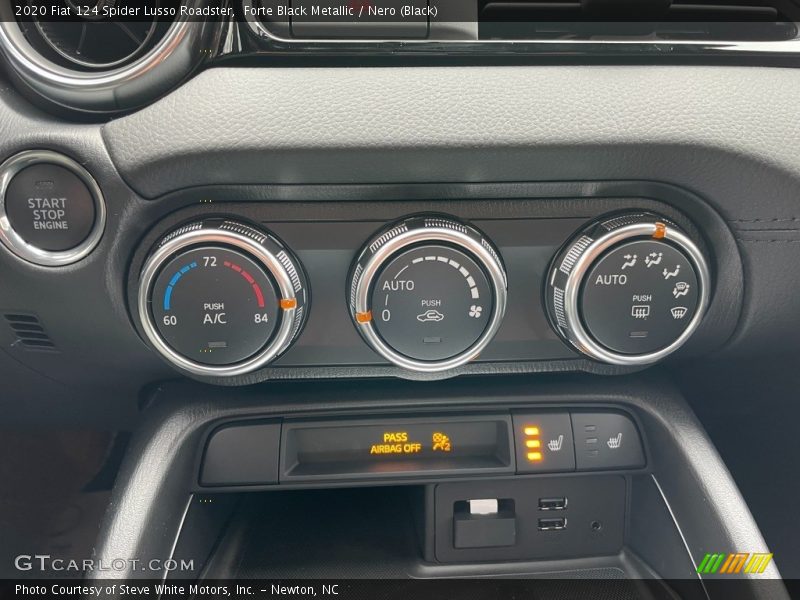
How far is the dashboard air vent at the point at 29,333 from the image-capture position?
88 centimetres

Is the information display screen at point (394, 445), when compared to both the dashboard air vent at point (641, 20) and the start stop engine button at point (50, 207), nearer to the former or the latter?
the start stop engine button at point (50, 207)

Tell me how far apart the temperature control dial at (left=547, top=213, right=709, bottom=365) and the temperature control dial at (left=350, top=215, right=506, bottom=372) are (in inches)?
3.8

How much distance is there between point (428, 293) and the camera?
82 cm

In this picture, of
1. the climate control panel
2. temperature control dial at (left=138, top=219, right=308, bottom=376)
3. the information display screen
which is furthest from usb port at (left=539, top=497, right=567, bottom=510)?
temperature control dial at (left=138, top=219, right=308, bottom=376)

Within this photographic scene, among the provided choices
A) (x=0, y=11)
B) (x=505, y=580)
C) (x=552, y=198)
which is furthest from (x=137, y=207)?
(x=505, y=580)

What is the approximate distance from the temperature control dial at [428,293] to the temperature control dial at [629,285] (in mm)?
98

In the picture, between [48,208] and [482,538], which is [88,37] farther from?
[482,538]

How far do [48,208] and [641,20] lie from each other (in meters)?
0.78

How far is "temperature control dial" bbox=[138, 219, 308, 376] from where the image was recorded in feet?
2.62

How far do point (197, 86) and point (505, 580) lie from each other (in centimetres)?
81

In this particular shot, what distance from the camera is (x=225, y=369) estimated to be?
832mm

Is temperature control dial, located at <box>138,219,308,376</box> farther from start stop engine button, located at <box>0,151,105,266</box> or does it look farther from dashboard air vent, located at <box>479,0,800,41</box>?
dashboard air vent, located at <box>479,0,800,41</box>

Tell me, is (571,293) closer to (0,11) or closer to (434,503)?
(434,503)

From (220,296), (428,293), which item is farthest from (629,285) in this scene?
(220,296)
